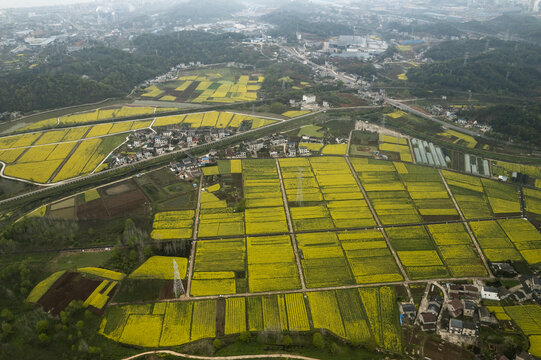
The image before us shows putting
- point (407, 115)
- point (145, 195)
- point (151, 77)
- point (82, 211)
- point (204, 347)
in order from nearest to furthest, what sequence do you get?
point (204, 347)
point (82, 211)
point (145, 195)
point (407, 115)
point (151, 77)

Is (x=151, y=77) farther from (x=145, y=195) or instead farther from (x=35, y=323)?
(x=35, y=323)

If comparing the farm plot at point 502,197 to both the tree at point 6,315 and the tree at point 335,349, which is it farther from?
the tree at point 6,315

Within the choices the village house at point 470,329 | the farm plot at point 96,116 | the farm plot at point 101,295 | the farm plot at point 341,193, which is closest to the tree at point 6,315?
Result: the farm plot at point 101,295

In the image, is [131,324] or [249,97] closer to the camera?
[131,324]

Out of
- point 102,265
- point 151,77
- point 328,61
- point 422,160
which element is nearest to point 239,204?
point 102,265

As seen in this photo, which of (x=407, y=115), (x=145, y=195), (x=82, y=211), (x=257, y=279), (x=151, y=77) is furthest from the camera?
(x=151, y=77)

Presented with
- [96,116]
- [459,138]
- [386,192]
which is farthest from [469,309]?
[96,116]
